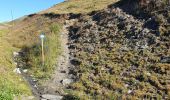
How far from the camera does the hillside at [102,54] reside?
90.3 feet

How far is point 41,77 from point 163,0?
55.4ft

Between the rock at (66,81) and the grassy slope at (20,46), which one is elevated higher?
the grassy slope at (20,46)

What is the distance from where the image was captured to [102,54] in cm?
3550

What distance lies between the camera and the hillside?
1084 inches

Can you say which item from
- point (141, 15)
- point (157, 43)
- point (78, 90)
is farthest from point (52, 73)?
point (141, 15)

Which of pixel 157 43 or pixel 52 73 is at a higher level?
pixel 157 43

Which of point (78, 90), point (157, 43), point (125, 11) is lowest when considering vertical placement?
point (78, 90)

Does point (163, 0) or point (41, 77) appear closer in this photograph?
point (41, 77)

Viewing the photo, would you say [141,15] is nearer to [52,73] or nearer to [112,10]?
[112,10]

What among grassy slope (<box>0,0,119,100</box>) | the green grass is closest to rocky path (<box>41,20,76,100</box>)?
grassy slope (<box>0,0,119,100</box>)

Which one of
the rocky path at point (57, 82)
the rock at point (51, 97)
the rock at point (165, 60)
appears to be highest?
the rock at point (165, 60)

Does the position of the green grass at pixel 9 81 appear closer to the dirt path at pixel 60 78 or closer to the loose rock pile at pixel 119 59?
the dirt path at pixel 60 78

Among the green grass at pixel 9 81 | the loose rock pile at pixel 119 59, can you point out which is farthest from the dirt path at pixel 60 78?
the green grass at pixel 9 81

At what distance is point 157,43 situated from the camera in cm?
3359
